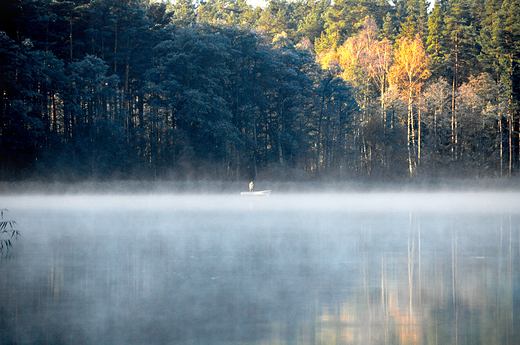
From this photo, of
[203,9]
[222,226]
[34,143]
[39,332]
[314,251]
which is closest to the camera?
[39,332]

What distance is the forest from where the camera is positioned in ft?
121

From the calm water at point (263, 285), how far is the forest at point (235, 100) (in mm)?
21494

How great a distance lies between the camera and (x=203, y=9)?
7700cm

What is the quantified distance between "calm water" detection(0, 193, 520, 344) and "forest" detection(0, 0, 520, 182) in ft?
70.5

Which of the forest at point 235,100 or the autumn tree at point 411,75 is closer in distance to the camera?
the forest at point 235,100

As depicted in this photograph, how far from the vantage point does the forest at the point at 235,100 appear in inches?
1455

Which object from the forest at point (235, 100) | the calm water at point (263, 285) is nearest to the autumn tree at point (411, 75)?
the forest at point (235, 100)

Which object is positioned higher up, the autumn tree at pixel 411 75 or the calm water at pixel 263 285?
the autumn tree at pixel 411 75

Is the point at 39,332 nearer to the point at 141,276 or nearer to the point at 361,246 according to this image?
the point at 141,276

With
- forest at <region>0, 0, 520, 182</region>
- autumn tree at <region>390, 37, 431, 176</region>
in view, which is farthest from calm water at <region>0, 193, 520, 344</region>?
autumn tree at <region>390, 37, 431, 176</region>

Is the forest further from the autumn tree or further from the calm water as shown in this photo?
the calm water

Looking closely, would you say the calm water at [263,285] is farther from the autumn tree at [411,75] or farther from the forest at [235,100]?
the autumn tree at [411,75]

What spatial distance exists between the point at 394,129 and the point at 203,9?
128 ft

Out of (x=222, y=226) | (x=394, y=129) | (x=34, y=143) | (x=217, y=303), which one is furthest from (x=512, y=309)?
(x=394, y=129)
